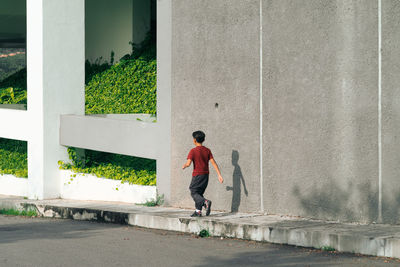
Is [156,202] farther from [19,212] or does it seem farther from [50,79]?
[50,79]

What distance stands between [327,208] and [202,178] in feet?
6.62

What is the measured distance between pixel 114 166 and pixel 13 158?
4138 mm

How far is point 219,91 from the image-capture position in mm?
11195

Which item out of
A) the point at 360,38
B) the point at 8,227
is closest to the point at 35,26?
the point at 8,227

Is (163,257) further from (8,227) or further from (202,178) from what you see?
(8,227)

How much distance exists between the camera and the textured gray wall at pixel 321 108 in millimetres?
9312


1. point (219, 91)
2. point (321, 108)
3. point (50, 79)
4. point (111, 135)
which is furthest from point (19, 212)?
point (321, 108)

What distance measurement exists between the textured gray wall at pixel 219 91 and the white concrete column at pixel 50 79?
11.2 feet

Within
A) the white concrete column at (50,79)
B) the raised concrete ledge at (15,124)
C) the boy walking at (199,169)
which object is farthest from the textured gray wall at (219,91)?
the raised concrete ledge at (15,124)

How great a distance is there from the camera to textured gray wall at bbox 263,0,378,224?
9.31 meters

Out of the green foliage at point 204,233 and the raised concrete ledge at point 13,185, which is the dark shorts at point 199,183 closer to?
the green foliage at point 204,233

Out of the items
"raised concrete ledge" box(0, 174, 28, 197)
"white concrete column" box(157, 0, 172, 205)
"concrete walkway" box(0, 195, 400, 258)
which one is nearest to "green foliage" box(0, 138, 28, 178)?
"raised concrete ledge" box(0, 174, 28, 197)

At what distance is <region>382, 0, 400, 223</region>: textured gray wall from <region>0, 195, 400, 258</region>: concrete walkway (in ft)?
1.30

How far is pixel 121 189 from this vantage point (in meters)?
13.4
